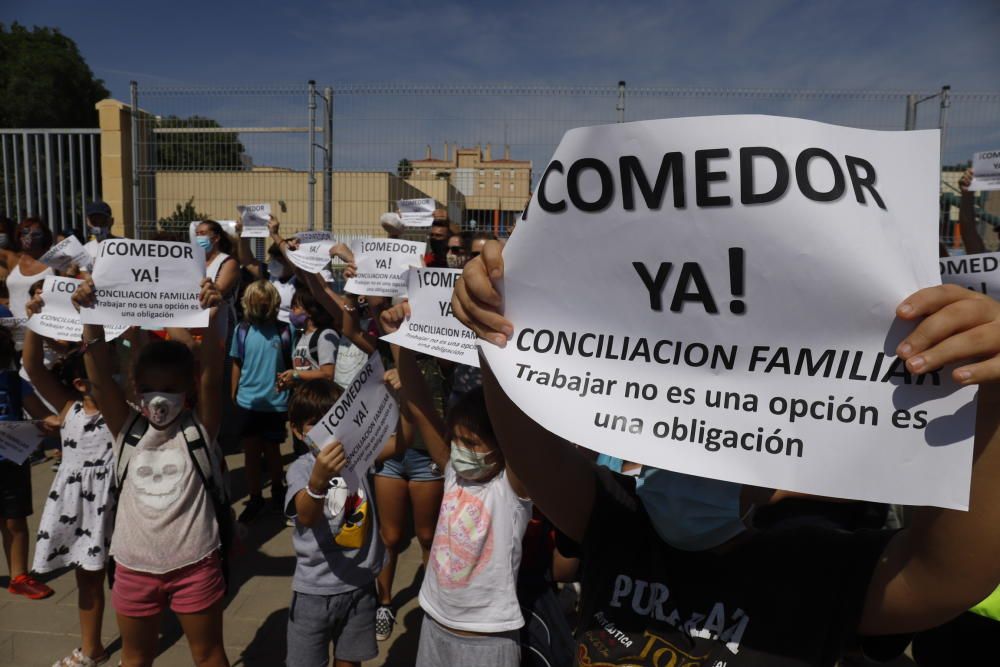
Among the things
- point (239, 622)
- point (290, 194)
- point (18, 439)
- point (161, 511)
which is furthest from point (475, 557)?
point (290, 194)

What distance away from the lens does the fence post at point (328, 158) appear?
7.21 m

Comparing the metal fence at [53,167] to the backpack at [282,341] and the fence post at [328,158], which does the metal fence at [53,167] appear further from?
the backpack at [282,341]

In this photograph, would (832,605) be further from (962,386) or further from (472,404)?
(472,404)

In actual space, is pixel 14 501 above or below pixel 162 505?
below

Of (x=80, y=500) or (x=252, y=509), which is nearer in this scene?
(x=80, y=500)

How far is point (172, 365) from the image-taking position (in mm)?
2545

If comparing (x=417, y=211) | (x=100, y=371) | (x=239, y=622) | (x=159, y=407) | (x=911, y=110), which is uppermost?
(x=911, y=110)

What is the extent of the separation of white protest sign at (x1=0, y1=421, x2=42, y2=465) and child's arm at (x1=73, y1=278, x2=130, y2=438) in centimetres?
96

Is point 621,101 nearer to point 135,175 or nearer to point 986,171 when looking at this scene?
point 986,171

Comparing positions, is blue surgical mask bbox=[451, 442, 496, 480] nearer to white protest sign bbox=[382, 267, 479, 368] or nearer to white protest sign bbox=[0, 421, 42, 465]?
white protest sign bbox=[382, 267, 479, 368]

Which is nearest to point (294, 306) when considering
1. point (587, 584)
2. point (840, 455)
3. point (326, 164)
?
point (326, 164)

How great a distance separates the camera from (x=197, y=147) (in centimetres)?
776

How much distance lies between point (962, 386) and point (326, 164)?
283 inches

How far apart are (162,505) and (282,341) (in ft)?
9.52
